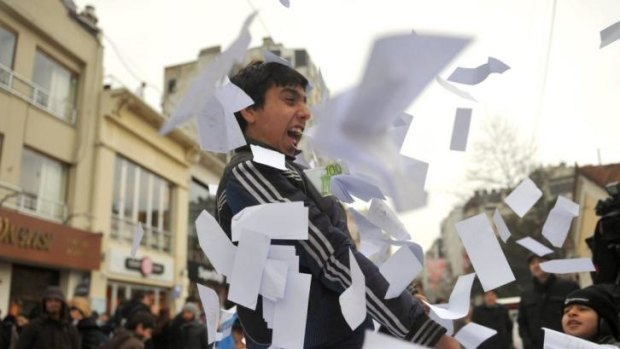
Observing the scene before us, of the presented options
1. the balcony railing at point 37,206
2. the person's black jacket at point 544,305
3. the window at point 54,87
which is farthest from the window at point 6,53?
the person's black jacket at point 544,305

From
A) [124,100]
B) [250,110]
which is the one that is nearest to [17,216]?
[124,100]

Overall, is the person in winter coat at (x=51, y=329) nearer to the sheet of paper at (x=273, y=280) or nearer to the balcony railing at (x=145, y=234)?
the sheet of paper at (x=273, y=280)

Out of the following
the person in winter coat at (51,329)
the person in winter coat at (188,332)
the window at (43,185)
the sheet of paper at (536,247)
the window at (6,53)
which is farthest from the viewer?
the window at (43,185)

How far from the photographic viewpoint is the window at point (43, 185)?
1042 cm

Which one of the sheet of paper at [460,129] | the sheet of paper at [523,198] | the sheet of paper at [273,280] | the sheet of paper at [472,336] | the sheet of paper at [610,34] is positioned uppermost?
the sheet of paper at [610,34]

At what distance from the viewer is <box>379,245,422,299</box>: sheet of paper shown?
1.12 metres

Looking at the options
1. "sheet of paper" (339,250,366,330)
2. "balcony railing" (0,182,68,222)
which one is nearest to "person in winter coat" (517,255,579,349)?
"sheet of paper" (339,250,366,330)

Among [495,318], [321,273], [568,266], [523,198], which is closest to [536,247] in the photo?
[568,266]

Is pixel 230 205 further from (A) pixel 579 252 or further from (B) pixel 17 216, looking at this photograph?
(B) pixel 17 216

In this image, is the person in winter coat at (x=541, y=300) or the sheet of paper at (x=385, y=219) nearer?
the sheet of paper at (x=385, y=219)

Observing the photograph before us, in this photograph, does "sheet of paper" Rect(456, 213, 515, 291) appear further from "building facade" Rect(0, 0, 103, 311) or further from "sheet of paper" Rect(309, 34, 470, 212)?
"building facade" Rect(0, 0, 103, 311)

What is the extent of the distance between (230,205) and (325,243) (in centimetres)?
25

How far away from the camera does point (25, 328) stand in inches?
158

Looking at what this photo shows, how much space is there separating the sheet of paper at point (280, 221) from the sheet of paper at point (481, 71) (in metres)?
0.48
